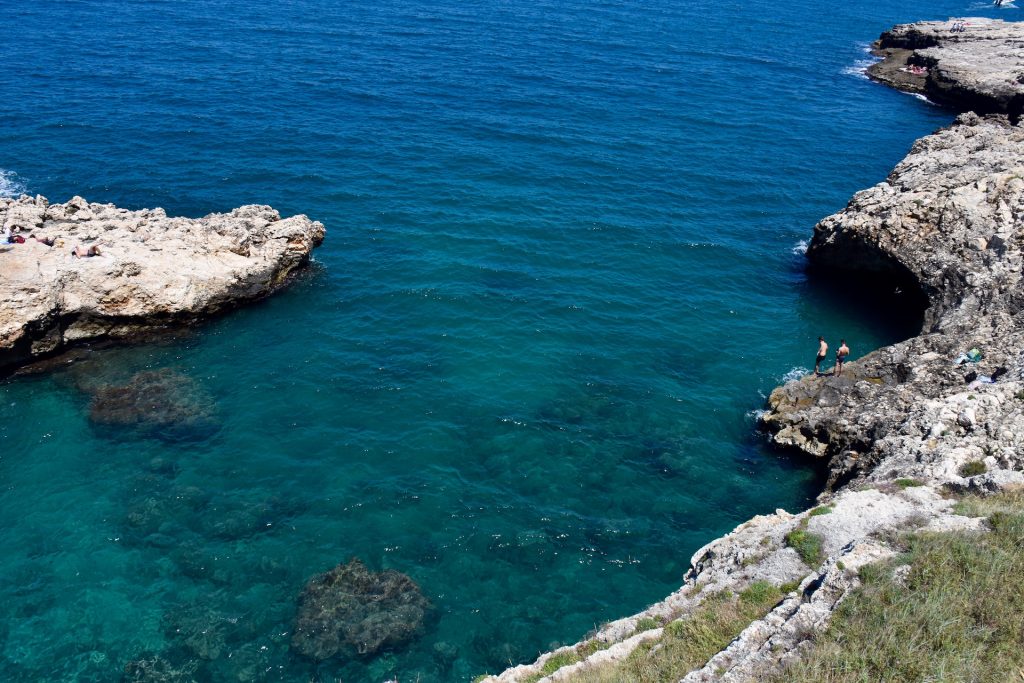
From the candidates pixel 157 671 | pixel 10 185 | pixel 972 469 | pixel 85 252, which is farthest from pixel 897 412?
pixel 10 185

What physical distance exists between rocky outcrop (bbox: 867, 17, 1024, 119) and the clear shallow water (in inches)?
168

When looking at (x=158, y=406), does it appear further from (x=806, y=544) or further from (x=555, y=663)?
(x=806, y=544)

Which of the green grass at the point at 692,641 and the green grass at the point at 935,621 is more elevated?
the green grass at the point at 935,621

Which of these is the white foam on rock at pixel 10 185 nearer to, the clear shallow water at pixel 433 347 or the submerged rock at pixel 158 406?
the clear shallow water at pixel 433 347

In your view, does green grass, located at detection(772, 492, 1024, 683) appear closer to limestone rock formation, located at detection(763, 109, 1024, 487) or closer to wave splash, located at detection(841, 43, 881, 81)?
limestone rock formation, located at detection(763, 109, 1024, 487)

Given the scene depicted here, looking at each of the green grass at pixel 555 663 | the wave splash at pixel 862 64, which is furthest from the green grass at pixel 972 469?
the wave splash at pixel 862 64

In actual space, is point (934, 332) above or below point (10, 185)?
above

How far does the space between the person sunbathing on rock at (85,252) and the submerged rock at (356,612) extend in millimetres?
25631

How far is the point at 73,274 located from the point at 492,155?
36646 mm

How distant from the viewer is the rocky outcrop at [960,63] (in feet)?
276

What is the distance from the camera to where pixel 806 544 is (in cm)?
2558

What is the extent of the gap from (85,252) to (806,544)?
4101cm

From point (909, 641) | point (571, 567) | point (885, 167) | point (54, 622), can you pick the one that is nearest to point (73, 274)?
point (54, 622)

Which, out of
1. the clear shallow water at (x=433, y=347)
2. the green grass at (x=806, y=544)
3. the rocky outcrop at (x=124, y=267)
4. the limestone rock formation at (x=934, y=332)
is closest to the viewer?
the green grass at (x=806, y=544)
